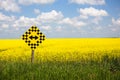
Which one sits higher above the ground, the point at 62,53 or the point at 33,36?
the point at 33,36

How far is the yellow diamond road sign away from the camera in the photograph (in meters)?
14.9

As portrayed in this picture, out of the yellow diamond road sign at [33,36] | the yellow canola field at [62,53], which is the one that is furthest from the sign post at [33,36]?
the yellow canola field at [62,53]

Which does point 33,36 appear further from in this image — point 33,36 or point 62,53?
point 62,53

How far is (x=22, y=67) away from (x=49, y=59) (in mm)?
4539

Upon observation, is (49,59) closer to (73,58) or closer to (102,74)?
(73,58)

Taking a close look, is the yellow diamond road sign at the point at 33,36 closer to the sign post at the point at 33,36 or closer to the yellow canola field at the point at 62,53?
the sign post at the point at 33,36

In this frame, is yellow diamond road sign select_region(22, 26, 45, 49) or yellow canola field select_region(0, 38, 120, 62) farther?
yellow canola field select_region(0, 38, 120, 62)

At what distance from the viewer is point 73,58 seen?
53.9 feet

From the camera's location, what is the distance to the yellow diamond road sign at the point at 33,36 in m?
14.9

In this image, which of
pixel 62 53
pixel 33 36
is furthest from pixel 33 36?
pixel 62 53

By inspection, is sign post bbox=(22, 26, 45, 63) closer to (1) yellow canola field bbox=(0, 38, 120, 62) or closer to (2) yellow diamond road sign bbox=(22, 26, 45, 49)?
(2) yellow diamond road sign bbox=(22, 26, 45, 49)

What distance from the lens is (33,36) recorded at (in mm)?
14984

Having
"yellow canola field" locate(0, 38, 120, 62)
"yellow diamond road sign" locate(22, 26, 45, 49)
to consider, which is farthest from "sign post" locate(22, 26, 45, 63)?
"yellow canola field" locate(0, 38, 120, 62)

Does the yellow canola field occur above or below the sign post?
below
